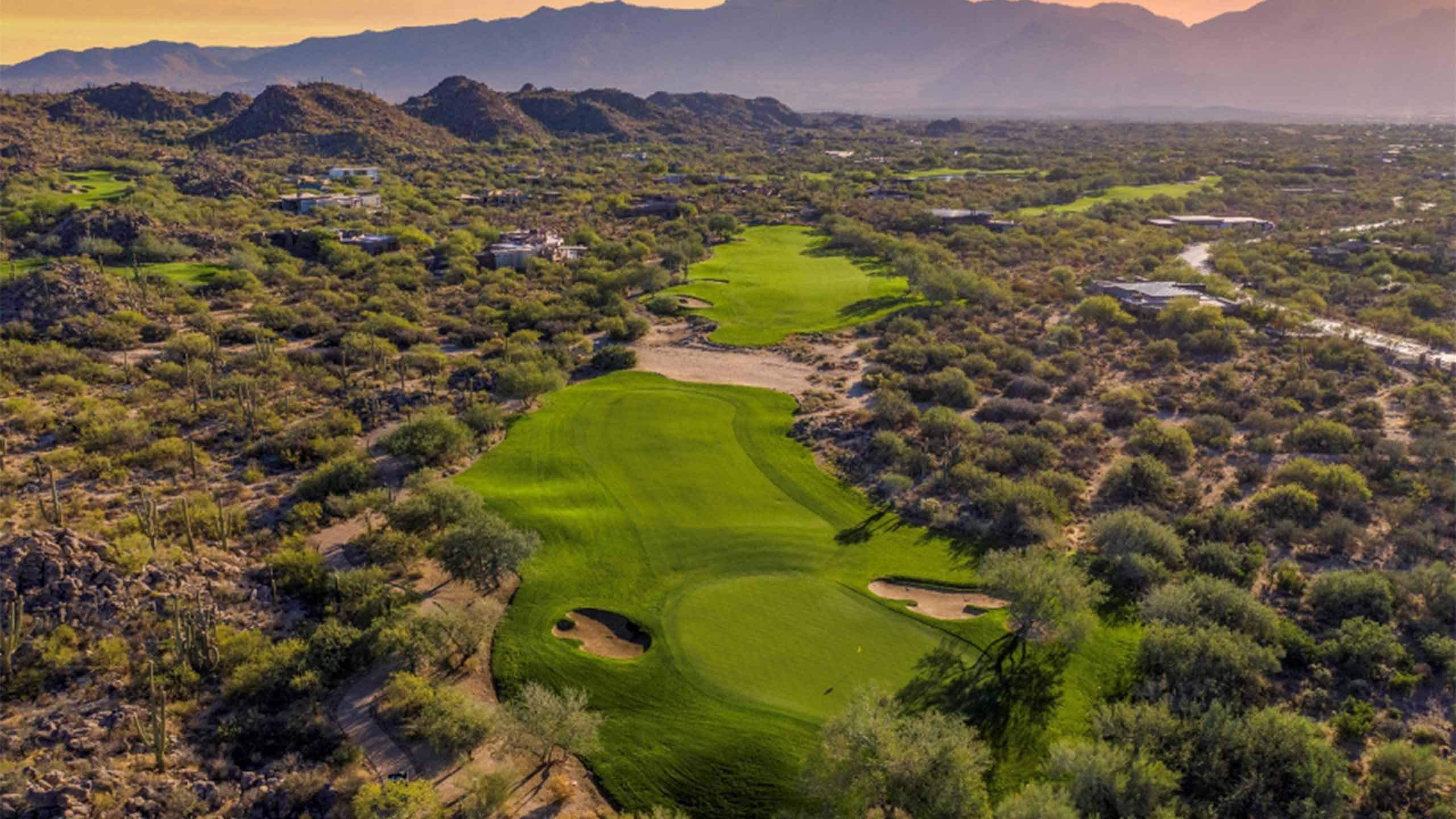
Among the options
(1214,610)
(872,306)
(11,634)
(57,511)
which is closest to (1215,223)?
(872,306)

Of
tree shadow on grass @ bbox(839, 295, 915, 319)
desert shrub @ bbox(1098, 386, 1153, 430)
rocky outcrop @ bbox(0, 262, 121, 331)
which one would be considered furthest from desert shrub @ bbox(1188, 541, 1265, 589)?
rocky outcrop @ bbox(0, 262, 121, 331)

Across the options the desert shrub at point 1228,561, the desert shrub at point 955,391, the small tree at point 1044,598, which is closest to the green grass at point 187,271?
the desert shrub at point 955,391

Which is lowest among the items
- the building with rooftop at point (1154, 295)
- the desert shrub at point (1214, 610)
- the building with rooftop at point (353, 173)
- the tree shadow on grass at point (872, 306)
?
the desert shrub at point (1214, 610)

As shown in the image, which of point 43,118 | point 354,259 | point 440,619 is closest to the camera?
point 440,619

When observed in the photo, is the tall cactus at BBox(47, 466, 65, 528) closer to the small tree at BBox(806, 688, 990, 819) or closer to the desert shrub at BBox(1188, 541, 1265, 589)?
the small tree at BBox(806, 688, 990, 819)

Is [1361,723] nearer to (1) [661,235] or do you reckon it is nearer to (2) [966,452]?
(2) [966,452]

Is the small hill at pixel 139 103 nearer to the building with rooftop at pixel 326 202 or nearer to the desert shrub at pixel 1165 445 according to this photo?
the building with rooftop at pixel 326 202

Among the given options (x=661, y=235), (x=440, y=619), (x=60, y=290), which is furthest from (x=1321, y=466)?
(x=60, y=290)
